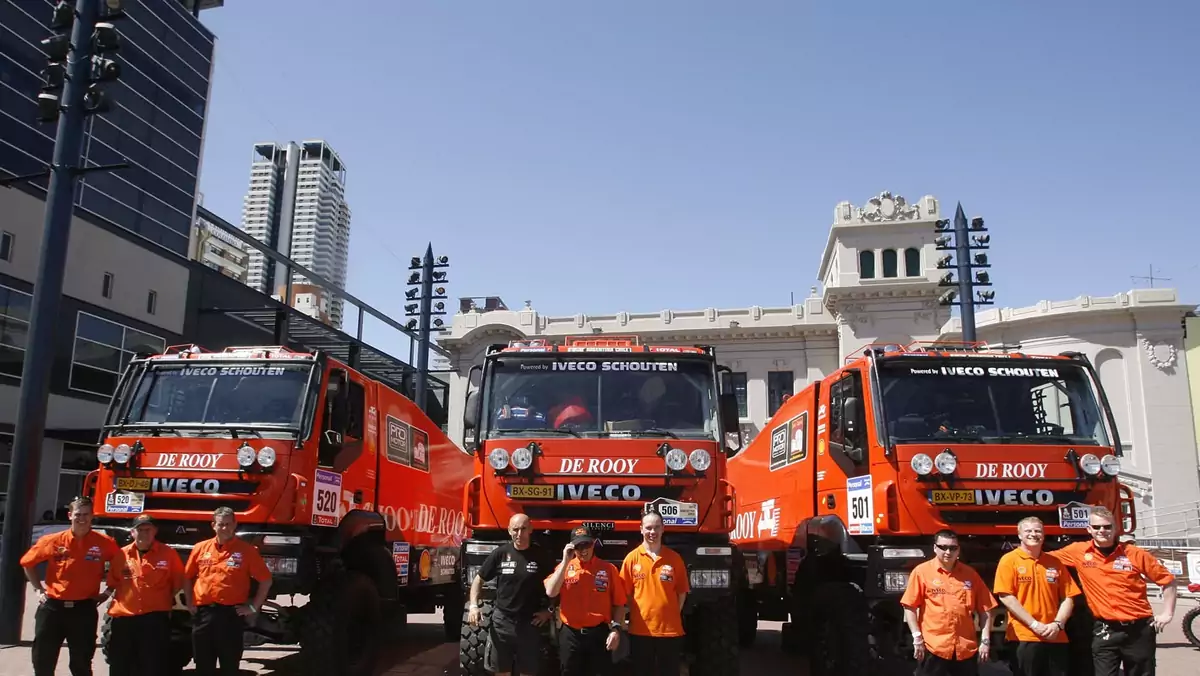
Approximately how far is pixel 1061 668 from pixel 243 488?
7250mm

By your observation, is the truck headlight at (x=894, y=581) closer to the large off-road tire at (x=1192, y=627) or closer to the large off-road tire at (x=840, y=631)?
the large off-road tire at (x=840, y=631)

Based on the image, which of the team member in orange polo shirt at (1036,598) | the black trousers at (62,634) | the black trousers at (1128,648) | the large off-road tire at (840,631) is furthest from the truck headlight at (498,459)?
the black trousers at (1128,648)

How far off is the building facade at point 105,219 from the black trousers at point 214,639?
18.7 m

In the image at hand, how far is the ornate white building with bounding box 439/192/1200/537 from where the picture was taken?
115ft

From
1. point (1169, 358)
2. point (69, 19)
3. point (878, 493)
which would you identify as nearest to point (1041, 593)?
point (878, 493)

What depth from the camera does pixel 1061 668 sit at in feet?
22.6

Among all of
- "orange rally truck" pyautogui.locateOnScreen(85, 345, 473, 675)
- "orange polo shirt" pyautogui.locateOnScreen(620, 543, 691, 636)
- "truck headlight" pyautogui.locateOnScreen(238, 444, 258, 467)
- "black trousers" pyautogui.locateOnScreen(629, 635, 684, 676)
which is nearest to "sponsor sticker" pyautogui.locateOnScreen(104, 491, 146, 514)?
"orange rally truck" pyautogui.locateOnScreen(85, 345, 473, 675)

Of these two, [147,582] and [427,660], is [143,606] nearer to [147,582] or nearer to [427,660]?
[147,582]

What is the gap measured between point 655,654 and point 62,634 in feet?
16.2

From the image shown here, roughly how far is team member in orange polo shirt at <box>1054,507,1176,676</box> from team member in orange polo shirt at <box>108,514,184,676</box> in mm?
7411

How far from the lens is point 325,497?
8656 millimetres

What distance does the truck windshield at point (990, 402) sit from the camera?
798 cm

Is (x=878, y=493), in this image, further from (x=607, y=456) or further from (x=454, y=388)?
(x=454, y=388)

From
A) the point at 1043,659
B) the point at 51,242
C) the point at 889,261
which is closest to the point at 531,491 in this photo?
the point at 1043,659
